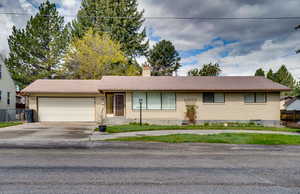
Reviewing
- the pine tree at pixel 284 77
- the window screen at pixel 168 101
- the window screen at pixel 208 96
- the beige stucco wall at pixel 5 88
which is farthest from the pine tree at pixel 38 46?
the pine tree at pixel 284 77

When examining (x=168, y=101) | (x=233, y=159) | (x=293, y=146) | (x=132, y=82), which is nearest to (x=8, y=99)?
(x=132, y=82)

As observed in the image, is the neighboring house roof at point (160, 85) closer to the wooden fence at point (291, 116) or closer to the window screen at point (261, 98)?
the window screen at point (261, 98)

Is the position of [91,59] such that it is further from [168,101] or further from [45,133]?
[45,133]

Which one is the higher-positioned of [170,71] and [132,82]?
[170,71]

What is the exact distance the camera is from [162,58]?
45938mm

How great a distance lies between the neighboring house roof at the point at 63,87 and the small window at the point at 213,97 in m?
9.92

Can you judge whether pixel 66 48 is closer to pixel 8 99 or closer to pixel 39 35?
pixel 39 35

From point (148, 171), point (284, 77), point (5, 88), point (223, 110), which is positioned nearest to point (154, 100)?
point (223, 110)

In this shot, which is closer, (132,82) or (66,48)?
(132,82)

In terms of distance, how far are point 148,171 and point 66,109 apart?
15584mm

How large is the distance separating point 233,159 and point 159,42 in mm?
43476

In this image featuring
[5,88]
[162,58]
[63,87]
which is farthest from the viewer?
[162,58]

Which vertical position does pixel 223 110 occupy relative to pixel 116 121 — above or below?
above

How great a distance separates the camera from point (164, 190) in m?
3.83
